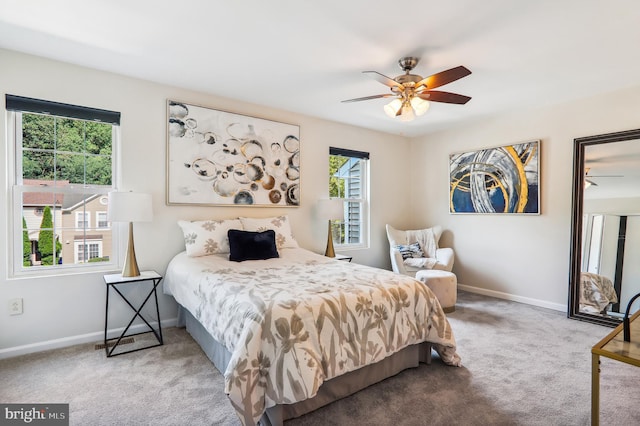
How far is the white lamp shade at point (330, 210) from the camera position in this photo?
4062 millimetres


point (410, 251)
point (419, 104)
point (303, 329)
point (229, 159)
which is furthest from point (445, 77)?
point (410, 251)

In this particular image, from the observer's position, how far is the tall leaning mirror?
10.4 ft

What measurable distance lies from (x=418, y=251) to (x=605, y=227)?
2042mm

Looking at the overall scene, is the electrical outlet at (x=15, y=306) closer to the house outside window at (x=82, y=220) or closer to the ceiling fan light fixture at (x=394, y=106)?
the house outside window at (x=82, y=220)

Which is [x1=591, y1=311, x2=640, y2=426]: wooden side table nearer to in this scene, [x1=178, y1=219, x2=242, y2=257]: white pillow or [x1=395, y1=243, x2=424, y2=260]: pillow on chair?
[x1=178, y1=219, x2=242, y2=257]: white pillow

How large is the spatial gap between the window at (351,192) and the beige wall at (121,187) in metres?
0.46

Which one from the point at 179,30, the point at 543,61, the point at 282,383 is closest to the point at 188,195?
the point at 179,30

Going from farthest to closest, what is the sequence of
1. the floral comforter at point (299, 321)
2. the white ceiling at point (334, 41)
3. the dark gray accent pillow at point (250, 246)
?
the dark gray accent pillow at point (250, 246), the white ceiling at point (334, 41), the floral comforter at point (299, 321)

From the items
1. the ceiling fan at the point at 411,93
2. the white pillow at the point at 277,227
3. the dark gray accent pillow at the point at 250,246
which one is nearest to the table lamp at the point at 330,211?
the white pillow at the point at 277,227

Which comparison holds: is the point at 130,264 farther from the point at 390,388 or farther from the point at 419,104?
the point at 419,104

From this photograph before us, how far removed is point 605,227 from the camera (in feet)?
10.9

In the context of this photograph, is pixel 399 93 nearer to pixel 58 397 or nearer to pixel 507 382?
pixel 507 382

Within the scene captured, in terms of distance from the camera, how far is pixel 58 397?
200cm

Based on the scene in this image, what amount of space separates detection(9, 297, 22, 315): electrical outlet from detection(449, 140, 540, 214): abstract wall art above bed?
4994 millimetres
